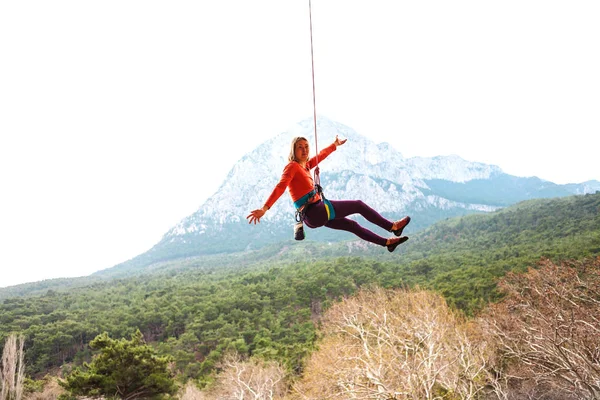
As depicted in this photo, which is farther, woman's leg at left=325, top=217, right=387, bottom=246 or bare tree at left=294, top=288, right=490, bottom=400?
bare tree at left=294, top=288, right=490, bottom=400

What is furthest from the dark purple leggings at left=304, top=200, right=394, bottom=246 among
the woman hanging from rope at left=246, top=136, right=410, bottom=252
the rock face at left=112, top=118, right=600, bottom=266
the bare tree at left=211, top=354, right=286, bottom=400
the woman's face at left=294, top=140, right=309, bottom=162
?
the rock face at left=112, top=118, right=600, bottom=266

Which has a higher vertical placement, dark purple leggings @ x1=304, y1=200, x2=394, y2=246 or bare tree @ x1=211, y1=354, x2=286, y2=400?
dark purple leggings @ x1=304, y1=200, x2=394, y2=246

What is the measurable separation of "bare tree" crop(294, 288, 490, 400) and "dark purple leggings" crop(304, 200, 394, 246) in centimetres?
730

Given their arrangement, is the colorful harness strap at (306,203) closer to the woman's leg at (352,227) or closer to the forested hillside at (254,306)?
A: the woman's leg at (352,227)

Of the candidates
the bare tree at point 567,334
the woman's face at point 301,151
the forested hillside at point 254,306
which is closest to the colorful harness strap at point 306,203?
the woman's face at point 301,151

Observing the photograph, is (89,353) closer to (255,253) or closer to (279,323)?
(279,323)

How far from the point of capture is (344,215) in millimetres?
2896

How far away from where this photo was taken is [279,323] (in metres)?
31.4

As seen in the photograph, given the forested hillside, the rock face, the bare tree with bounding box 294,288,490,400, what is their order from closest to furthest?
the bare tree with bounding box 294,288,490,400 < the forested hillside < the rock face

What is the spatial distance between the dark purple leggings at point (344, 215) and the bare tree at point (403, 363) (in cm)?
730

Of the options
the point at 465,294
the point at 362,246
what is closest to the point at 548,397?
the point at 465,294

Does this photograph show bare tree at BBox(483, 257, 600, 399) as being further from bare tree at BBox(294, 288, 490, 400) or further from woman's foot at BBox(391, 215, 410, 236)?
woman's foot at BBox(391, 215, 410, 236)

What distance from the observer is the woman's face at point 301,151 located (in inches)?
112

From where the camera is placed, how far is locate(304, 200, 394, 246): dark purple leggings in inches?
108
